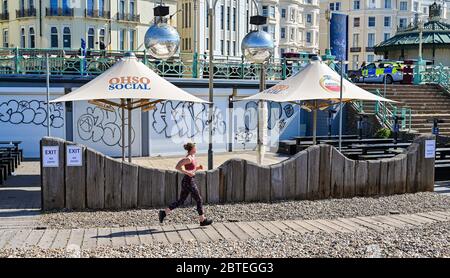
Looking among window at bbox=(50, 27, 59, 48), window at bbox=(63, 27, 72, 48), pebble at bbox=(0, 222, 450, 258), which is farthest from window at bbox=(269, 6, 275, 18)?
pebble at bbox=(0, 222, 450, 258)

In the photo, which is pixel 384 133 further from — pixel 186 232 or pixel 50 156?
pixel 50 156

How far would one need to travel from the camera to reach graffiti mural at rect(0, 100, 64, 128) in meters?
19.0

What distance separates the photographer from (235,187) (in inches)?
415

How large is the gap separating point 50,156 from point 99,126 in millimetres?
10207

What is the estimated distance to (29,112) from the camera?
752 inches

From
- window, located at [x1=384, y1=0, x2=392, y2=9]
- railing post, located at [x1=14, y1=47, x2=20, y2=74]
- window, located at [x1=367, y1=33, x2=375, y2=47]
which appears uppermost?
window, located at [x1=384, y1=0, x2=392, y2=9]

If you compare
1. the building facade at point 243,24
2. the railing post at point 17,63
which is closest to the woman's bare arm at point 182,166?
the railing post at point 17,63

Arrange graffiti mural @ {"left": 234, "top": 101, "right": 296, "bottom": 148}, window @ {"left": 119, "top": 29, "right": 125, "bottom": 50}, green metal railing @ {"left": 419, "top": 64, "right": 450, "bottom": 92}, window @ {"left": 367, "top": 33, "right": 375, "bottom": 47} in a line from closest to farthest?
graffiti mural @ {"left": 234, "top": 101, "right": 296, "bottom": 148}, green metal railing @ {"left": 419, "top": 64, "right": 450, "bottom": 92}, window @ {"left": 119, "top": 29, "right": 125, "bottom": 50}, window @ {"left": 367, "top": 33, "right": 375, "bottom": 47}

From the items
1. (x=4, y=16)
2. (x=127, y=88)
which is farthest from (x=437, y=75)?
(x=4, y=16)

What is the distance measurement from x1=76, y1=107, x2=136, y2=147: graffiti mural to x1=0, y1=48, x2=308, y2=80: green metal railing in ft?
4.89

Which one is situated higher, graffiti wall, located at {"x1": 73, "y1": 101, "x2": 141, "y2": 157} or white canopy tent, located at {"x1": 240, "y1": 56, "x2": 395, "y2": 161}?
white canopy tent, located at {"x1": 240, "y1": 56, "x2": 395, "y2": 161}

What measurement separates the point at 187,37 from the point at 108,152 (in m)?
53.8

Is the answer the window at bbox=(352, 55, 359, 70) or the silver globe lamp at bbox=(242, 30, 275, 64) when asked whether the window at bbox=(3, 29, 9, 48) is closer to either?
the window at bbox=(352, 55, 359, 70)

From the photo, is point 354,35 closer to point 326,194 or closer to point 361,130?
point 361,130
